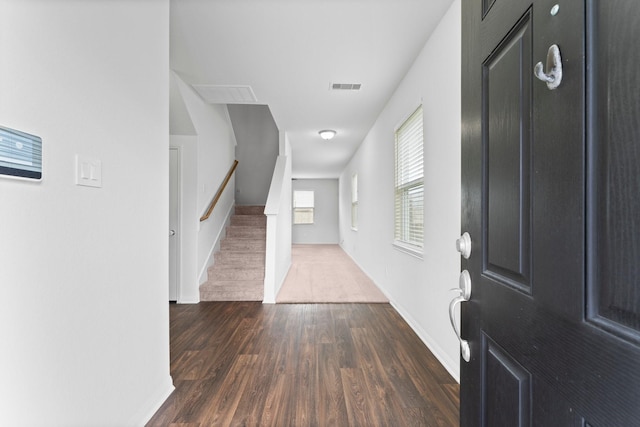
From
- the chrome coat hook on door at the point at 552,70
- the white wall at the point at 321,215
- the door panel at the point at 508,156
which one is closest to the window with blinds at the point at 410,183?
the door panel at the point at 508,156

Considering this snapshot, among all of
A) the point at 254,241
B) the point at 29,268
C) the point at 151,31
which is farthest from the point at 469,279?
the point at 254,241

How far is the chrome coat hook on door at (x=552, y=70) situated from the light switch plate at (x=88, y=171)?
1.43 meters

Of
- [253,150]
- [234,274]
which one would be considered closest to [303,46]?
[234,274]

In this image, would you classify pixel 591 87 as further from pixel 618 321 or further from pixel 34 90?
pixel 34 90

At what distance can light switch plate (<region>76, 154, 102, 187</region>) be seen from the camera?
119 centimetres

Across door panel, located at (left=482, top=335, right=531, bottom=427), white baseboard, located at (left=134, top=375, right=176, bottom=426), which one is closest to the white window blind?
white baseboard, located at (left=134, top=375, right=176, bottom=426)

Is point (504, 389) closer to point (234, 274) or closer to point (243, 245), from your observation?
point (234, 274)

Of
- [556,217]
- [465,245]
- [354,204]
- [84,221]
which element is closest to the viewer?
[556,217]

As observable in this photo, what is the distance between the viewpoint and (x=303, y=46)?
8.14 feet

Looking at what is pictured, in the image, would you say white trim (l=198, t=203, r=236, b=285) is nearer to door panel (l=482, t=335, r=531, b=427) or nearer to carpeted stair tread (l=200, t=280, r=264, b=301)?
carpeted stair tread (l=200, t=280, r=264, b=301)

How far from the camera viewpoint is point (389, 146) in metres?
3.86

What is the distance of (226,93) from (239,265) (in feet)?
6.98

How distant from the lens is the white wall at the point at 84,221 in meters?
0.96

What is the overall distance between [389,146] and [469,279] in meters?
3.19
